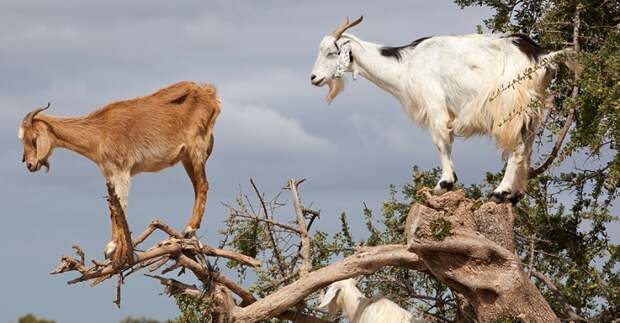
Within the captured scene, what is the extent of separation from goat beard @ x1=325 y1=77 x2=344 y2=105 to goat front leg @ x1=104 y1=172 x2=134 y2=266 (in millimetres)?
1961

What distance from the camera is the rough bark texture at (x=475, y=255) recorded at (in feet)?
30.9

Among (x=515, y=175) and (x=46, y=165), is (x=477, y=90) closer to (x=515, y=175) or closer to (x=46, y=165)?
(x=515, y=175)

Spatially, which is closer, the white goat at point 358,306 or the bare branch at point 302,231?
the white goat at point 358,306

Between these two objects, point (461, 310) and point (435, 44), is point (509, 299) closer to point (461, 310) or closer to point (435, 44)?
point (461, 310)

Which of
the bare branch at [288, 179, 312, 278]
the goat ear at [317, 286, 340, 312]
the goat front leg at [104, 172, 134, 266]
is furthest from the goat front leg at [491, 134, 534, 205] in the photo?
the goat front leg at [104, 172, 134, 266]

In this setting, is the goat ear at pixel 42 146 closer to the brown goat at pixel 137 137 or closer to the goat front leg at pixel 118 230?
the brown goat at pixel 137 137

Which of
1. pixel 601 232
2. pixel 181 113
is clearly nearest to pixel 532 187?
pixel 601 232

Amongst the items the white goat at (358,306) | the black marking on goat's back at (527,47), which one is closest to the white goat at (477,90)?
the black marking on goat's back at (527,47)

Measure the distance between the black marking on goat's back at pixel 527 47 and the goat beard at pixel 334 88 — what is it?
60.8 inches

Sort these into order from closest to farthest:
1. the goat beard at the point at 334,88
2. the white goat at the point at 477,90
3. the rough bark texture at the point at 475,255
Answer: the rough bark texture at the point at 475,255 < the white goat at the point at 477,90 < the goat beard at the point at 334,88

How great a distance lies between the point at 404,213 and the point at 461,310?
1.39 metres

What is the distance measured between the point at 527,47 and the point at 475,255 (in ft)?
6.26

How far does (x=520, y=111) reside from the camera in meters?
9.73

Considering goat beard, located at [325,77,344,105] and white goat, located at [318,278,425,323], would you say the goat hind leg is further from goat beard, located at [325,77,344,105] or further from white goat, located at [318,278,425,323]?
goat beard, located at [325,77,344,105]
